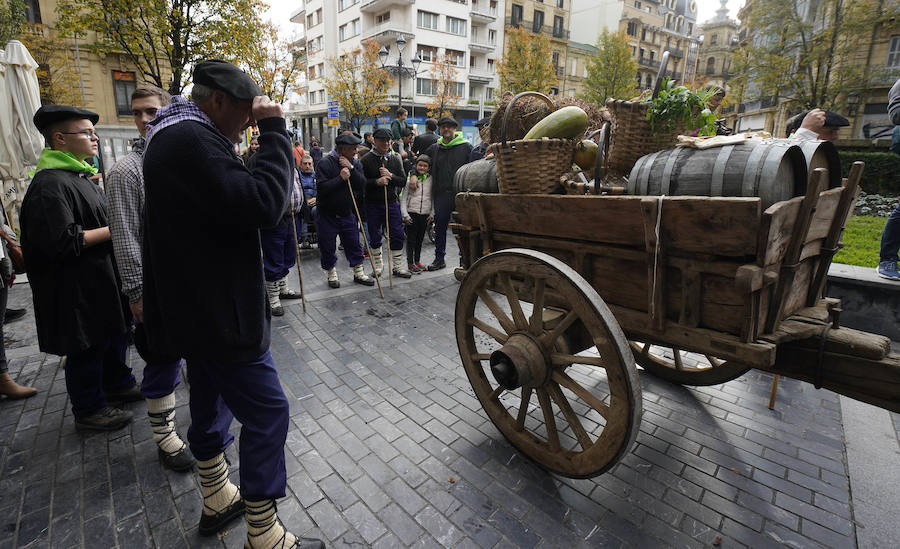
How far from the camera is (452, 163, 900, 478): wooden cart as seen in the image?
6.23ft

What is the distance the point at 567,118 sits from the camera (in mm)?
2799

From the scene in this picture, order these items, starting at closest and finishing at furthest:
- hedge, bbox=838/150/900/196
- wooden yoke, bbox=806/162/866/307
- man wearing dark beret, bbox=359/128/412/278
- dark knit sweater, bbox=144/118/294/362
Result: dark knit sweater, bbox=144/118/294/362 → wooden yoke, bbox=806/162/866/307 → man wearing dark beret, bbox=359/128/412/278 → hedge, bbox=838/150/900/196

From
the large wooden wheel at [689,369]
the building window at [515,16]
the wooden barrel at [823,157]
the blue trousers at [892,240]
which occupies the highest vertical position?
the building window at [515,16]

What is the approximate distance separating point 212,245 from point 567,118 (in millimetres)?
2193

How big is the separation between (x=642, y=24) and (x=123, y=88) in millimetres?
51146

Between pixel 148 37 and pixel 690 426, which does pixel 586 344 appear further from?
pixel 148 37

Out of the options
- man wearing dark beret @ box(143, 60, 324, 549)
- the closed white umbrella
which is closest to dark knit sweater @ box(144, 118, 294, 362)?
man wearing dark beret @ box(143, 60, 324, 549)

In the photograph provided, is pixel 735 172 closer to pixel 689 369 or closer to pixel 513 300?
pixel 513 300

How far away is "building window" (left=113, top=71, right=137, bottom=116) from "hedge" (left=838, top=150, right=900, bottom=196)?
32908mm

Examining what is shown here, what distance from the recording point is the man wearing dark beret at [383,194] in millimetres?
7035

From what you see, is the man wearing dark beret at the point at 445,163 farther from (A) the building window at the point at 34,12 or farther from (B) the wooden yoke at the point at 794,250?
(A) the building window at the point at 34,12

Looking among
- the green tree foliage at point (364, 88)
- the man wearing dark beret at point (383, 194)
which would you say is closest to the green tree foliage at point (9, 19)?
the man wearing dark beret at point (383, 194)

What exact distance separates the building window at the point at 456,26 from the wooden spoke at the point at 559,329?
131 feet

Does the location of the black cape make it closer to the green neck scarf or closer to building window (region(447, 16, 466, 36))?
the green neck scarf
